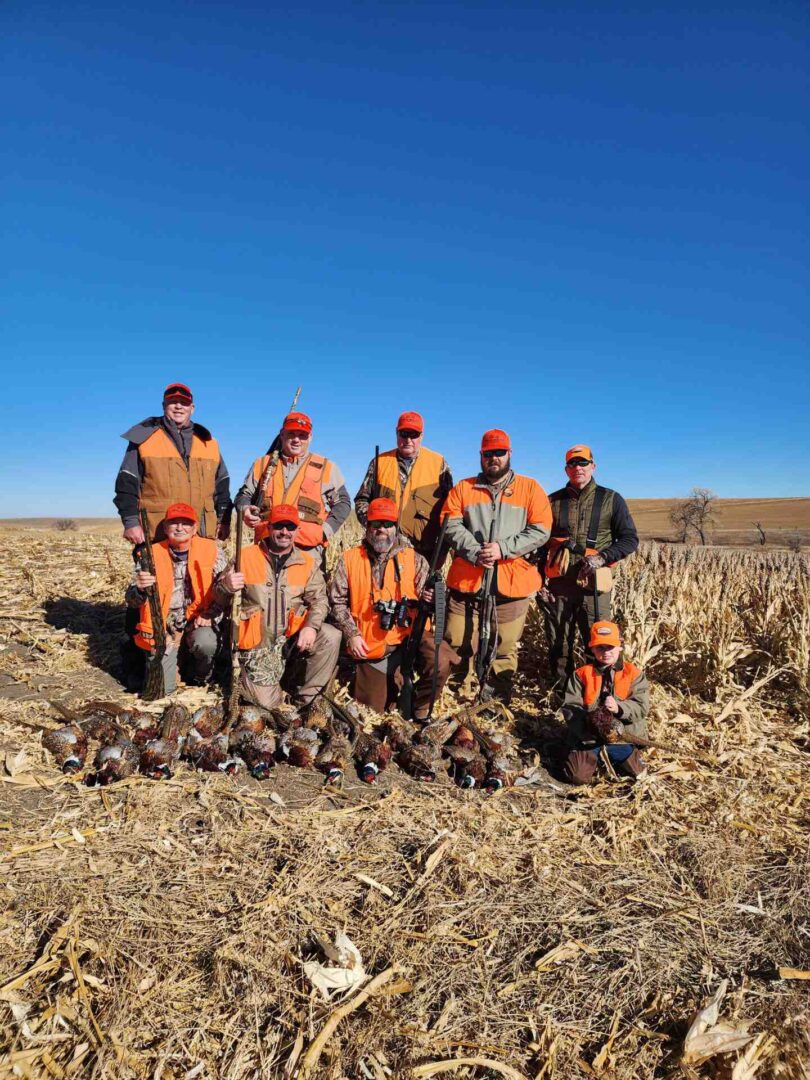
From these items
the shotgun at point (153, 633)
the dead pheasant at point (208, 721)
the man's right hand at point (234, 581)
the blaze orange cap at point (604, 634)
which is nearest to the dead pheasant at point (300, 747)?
the dead pheasant at point (208, 721)

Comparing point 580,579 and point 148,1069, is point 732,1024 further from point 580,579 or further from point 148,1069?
point 580,579

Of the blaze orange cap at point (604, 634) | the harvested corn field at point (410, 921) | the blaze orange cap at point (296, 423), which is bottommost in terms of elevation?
the harvested corn field at point (410, 921)

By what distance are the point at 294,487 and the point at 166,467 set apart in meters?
1.25

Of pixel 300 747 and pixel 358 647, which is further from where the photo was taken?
pixel 358 647

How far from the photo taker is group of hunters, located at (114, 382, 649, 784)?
6176 mm

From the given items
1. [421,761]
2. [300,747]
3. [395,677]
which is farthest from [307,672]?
[421,761]

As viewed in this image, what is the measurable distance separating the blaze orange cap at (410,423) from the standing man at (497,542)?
69 centimetres

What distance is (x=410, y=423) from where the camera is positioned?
6.71 m

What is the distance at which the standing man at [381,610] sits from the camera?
20.7ft

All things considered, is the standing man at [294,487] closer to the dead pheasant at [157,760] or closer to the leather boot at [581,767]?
the dead pheasant at [157,760]

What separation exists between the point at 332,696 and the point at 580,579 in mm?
2707

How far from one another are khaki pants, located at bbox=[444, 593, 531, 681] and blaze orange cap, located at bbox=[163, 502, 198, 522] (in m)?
2.68

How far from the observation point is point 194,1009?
2.80m

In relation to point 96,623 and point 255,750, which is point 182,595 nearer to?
point 255,750
